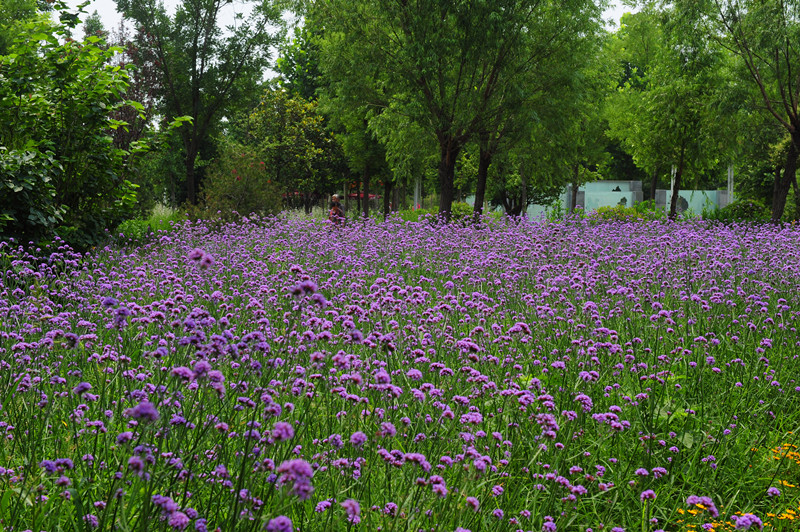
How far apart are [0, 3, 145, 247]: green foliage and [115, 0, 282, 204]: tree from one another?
12.7m

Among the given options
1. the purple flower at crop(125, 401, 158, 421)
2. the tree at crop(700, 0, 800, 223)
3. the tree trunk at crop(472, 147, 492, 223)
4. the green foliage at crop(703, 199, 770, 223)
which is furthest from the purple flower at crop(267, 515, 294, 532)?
the green foliage at crop(703, 199, 770, 223)

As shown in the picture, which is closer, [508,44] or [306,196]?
[508,44]

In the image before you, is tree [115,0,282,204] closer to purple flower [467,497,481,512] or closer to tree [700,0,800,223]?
tree [700,0,800,223]

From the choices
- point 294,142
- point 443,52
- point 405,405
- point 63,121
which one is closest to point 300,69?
point 294,142

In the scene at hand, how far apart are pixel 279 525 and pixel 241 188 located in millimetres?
20235

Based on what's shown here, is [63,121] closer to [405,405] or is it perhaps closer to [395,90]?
[405,405]

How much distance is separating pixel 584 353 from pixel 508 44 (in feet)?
47.6

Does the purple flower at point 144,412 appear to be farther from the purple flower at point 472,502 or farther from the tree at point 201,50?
the tree at point 201,50

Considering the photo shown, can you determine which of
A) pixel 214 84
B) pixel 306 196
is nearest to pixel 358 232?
pixel 214 84

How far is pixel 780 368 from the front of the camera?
16.5 feet

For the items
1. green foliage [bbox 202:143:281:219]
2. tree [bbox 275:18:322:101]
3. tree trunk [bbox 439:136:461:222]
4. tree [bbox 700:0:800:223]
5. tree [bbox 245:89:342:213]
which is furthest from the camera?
tree [bbox 275:18:322:101]

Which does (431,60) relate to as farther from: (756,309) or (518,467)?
(518,467)

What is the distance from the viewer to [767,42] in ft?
59.2

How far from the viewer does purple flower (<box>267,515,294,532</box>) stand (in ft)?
4.97
